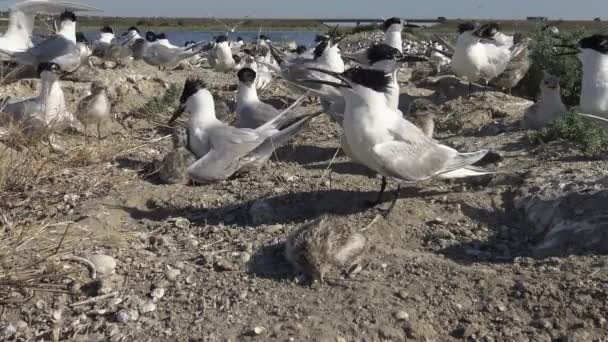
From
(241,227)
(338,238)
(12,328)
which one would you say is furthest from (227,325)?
(241,227)

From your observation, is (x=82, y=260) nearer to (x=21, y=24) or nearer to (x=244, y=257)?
(x=244, y=257)

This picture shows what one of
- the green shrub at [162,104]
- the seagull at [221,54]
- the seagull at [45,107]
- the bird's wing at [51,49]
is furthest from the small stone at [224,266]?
the seagull at [221,54]

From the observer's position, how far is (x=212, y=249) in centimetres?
390

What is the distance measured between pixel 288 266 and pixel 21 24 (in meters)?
7.09

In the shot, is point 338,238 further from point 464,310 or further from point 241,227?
point 241,227

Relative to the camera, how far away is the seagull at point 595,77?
225 inches

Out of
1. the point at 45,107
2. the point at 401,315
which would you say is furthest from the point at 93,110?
the point at 401,315

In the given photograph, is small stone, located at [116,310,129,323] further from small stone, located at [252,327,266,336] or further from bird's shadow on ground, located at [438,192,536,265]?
bird's shadow on ground, located at [438,192,536,265]

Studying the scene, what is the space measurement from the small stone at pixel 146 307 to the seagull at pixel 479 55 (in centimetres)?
613

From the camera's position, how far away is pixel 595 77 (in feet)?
19.0

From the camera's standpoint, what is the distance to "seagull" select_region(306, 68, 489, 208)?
4211mm

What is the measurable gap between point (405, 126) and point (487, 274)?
1301mm

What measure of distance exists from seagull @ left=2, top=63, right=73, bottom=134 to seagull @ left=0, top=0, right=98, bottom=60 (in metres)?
2.56

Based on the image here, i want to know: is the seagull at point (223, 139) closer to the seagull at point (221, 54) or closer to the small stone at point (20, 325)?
the small stone at point (20, 325)
